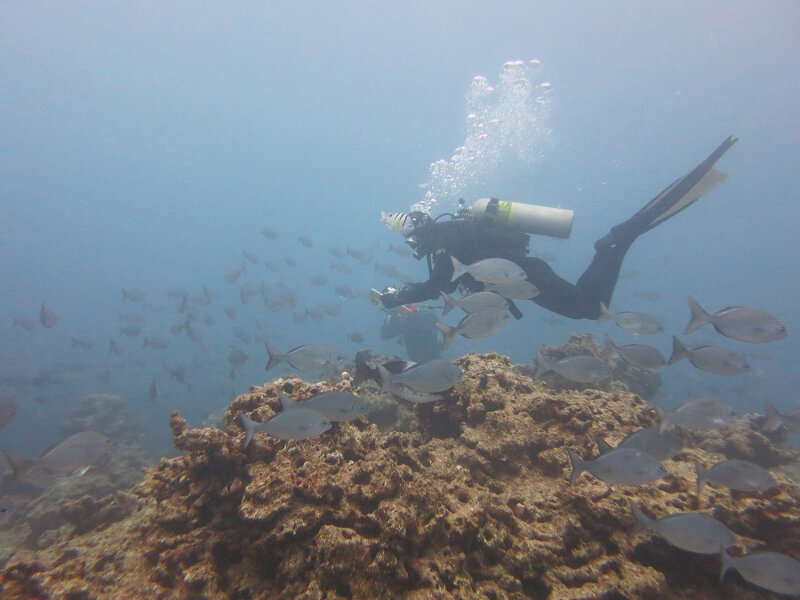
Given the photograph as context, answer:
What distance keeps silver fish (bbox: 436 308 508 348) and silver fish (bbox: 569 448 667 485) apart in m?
2.32

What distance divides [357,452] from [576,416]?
2.69m

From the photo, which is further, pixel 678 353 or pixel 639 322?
pixel 639 322

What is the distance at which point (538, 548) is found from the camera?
282 centimetres

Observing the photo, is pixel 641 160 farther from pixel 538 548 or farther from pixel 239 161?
pixel 239 161

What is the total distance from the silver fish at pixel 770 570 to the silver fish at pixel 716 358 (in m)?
2.87

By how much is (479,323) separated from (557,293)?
4.14 meters

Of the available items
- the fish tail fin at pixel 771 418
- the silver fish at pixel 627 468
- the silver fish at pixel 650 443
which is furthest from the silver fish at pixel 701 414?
the fish tail fin at pixel 771 418

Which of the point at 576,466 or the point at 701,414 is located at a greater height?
the point at 576,466

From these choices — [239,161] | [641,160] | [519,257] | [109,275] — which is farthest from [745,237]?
[109,275]

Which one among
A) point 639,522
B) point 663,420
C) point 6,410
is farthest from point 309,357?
point 6,410

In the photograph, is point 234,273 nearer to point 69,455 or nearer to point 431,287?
point 431,287

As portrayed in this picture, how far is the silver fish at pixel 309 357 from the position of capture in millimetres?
4914

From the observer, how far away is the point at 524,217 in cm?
790

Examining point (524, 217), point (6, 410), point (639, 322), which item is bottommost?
point (6, 410)
